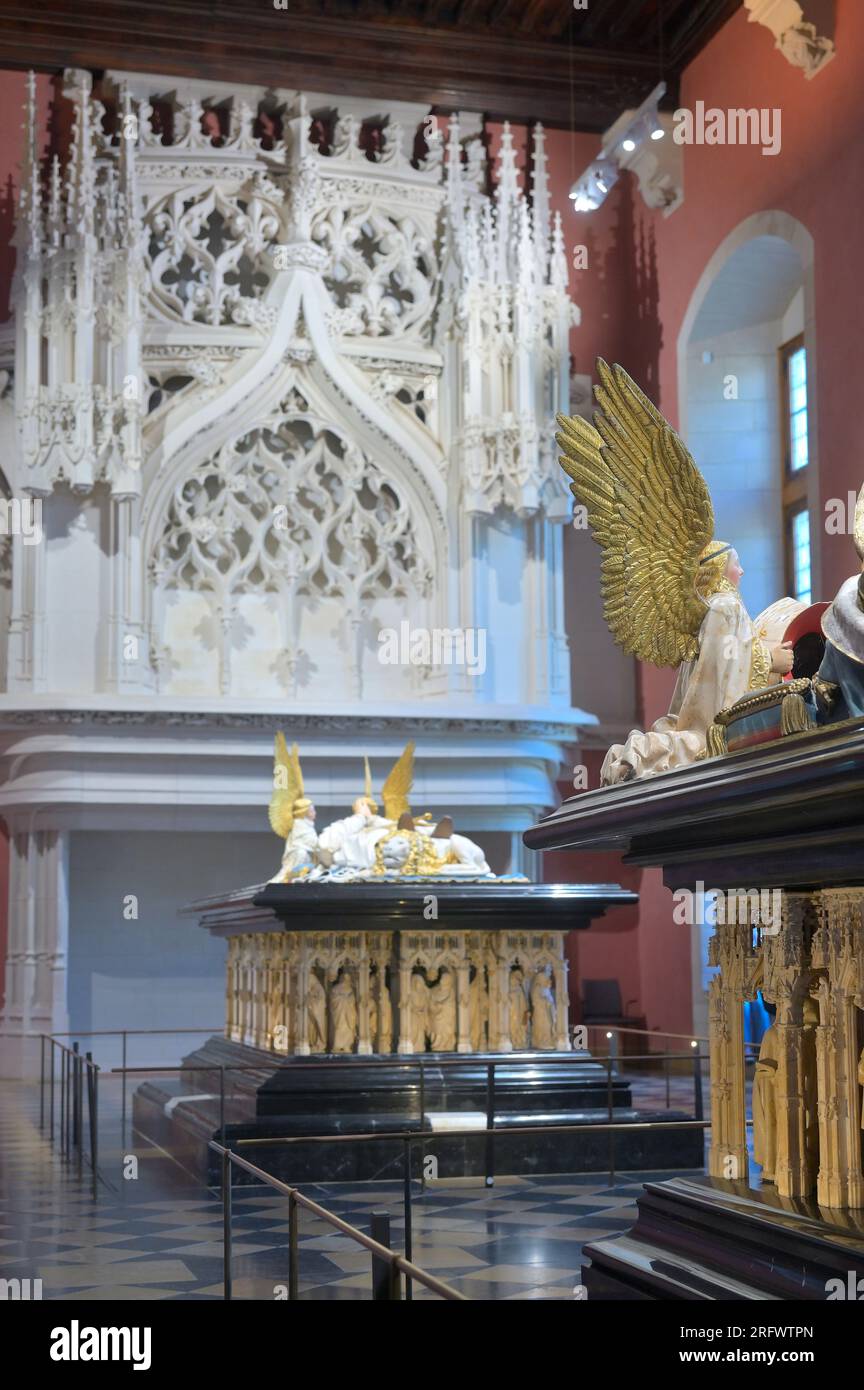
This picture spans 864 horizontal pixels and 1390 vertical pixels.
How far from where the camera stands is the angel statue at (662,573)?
4.65 meters

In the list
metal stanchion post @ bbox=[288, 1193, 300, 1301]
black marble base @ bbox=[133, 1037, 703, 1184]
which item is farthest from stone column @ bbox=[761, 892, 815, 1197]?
black marble base @ bbox=[133, 1037, 703, 1184]

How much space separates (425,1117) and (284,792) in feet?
11.0

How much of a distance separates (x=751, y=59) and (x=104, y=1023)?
10.7 meters

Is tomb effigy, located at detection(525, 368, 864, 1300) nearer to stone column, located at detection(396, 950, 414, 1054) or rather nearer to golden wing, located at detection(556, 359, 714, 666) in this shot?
golden wing, located at detection(556, 359, 714, 666)

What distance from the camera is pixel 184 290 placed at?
54.2 feet

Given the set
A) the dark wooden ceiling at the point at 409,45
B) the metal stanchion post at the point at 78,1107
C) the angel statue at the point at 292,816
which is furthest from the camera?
the dark wooden ceiling at the point at 409,45

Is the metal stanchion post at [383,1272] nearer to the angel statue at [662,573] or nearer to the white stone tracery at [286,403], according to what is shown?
the angel statue at [662,573]

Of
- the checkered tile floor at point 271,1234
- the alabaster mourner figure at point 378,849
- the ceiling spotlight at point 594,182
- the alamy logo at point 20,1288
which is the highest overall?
the ceiling spotlight at point 594,182

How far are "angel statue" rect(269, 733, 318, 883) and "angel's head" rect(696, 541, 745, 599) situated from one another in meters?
6.57

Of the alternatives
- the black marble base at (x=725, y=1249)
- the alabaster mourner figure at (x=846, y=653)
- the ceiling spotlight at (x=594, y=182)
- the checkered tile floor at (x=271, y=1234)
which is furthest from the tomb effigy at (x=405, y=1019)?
the ceiling spotlight at (x=594, y=182)

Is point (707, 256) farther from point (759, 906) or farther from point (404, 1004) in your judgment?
point (759, 906)
